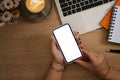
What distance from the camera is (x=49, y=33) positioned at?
3.67 ft

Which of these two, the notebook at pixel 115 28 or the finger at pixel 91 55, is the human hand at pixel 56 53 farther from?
the notebook at pixel 115 28

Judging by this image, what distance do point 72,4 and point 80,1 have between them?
33 mm

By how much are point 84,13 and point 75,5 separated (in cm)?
5

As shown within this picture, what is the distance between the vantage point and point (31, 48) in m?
1.13

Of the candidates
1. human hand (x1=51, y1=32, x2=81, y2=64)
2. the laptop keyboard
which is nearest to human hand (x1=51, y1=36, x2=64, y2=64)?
human hand (x1=51, y1=32, x2=81, y2=64)

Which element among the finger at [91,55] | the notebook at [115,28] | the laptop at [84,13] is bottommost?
the finger at [91,55]

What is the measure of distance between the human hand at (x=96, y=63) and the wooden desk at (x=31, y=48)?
0.03 metres

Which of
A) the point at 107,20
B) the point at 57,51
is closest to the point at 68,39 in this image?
the point at 57,51

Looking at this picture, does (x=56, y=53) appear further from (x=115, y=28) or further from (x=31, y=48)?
(x=115, y=28)

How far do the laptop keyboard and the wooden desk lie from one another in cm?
5

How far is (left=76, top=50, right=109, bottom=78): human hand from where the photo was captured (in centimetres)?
105

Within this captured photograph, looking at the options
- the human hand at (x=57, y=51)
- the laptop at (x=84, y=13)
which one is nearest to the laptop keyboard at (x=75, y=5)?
the laptop at (x=84, y=13)

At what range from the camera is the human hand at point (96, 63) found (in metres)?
1.05

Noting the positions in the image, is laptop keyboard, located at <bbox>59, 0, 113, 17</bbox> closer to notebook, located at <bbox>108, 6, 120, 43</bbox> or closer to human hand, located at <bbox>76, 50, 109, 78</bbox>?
notebook, located at <bbox>108, 6, 120, 43</bbox>
